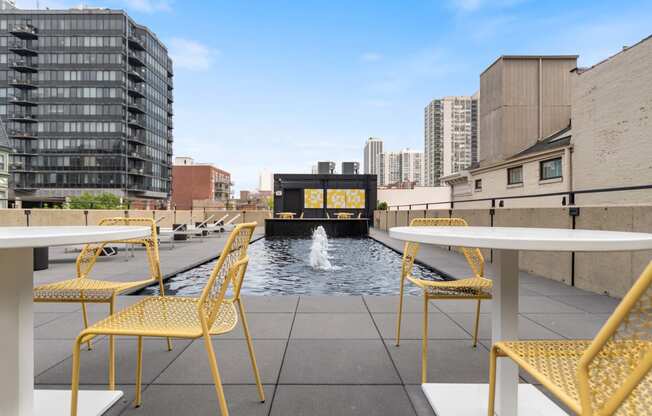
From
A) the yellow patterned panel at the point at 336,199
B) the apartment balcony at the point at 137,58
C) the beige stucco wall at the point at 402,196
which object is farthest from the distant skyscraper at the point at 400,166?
the yellow patterned panel at the point at 336,199

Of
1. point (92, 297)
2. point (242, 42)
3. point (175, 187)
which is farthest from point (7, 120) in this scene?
point (92, 297)

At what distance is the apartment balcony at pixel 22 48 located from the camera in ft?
187

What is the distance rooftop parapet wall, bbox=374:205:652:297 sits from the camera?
434 cm

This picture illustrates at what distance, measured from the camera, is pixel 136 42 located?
60.4 metres

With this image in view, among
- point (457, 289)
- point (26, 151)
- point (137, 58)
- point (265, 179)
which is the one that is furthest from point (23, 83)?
point (265, 179)

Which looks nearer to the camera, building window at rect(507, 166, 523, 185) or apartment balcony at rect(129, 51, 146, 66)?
building window at rect(507, 166, 523, 185)

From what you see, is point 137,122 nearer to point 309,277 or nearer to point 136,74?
point 136,74

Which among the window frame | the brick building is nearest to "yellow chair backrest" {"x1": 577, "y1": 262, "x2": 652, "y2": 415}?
the window frame

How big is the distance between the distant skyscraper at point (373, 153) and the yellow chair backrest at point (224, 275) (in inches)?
4443

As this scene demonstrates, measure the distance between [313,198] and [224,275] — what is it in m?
28.9

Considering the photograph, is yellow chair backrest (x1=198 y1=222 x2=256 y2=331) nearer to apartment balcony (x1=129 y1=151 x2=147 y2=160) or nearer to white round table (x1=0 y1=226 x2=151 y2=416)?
white round table (x1=0 y1=226 x2=151 y2=416)

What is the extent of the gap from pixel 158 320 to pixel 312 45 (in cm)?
3116

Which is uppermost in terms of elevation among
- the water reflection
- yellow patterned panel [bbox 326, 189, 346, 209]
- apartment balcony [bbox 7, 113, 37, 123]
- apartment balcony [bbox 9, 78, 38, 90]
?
apartment balcony [bbox 9, 78, 38, 90]

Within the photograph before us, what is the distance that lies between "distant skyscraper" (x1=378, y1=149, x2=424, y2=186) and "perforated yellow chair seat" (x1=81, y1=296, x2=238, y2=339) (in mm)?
102496
